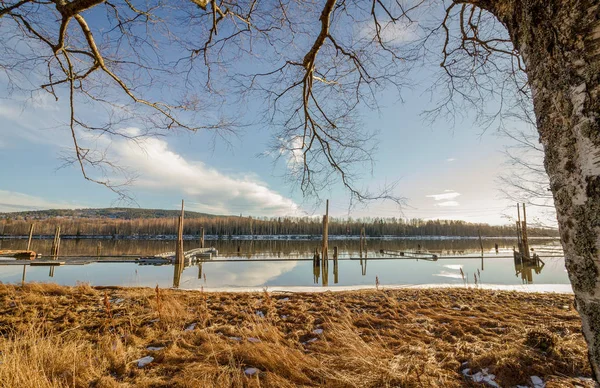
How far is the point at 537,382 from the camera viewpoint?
2.14 metres

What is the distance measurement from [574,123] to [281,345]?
2.90 m

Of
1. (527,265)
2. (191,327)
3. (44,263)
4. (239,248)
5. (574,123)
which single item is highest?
(574,123)

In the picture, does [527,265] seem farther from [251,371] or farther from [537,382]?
[251,371]

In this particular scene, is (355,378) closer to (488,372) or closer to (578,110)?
(488,372)

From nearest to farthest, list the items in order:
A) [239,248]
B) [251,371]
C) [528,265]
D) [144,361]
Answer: [251,371]
[144,361]
[528,265]
[239,248]

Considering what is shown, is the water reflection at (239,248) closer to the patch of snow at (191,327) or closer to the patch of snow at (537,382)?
the patch of snow at (191,327)

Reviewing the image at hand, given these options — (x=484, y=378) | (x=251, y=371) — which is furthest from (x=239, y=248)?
(x=484, y=378)

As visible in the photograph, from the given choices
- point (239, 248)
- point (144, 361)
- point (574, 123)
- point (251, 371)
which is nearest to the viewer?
point (574, 123)

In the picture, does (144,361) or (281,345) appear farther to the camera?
(281,345)

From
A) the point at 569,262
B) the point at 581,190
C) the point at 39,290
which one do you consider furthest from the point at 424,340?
the point at 39,290

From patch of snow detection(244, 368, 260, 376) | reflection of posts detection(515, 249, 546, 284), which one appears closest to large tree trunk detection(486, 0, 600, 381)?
patch of snow detection(244, 368, 260, 376)

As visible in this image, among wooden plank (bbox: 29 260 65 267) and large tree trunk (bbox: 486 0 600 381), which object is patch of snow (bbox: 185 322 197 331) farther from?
wooden plank (bbox: 29 260 65 267)

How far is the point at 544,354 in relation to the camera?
2549 mm

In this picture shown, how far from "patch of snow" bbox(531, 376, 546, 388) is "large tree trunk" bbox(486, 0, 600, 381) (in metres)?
1.59
